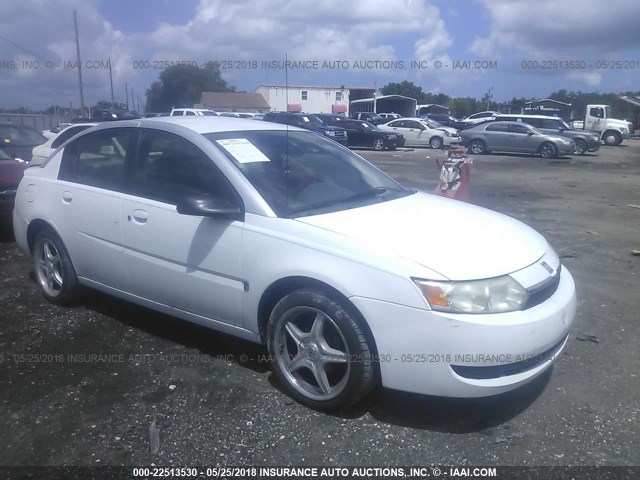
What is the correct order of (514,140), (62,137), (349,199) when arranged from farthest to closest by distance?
1. (514,140)
2. (62,137)
3. (349,199)

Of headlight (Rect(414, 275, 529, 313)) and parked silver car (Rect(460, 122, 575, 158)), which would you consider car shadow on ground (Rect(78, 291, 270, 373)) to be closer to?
headlight (Rect(414, 275, 529, 313))

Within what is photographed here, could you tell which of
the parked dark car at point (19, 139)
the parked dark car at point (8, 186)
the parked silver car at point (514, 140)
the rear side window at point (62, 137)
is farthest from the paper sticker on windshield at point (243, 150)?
the parked silver car at point (514, 140)

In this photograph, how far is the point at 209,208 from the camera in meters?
3.24

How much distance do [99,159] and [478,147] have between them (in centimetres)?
2123

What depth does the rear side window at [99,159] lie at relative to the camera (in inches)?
162

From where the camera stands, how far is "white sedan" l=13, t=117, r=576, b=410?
9.07 ft

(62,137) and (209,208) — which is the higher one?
(62,137)

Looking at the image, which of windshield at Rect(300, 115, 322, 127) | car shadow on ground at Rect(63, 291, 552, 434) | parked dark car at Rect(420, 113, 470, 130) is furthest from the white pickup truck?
car shadow on ground at Rect(63, 291, 552, 434)

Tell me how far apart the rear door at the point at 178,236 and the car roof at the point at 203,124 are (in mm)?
101

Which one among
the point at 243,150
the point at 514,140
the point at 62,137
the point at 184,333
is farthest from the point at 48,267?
the point at 514,140

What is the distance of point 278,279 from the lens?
313 cm

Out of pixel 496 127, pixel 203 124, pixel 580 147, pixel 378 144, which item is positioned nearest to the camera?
pixel 203 124

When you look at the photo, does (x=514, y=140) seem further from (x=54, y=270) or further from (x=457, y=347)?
(x=457, y=347)

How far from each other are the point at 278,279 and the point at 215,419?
33.9 inches
